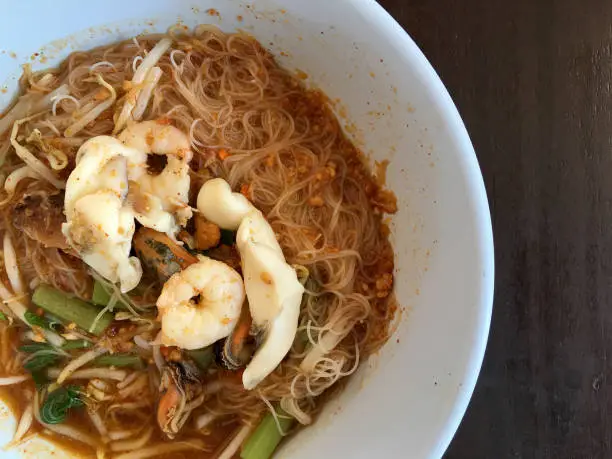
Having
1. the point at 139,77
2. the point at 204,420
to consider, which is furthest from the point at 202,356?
the point at 139,77

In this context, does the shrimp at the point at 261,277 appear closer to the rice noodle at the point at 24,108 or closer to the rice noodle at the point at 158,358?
the rice noodle at the point at 158,358

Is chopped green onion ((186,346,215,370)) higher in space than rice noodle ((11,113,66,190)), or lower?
lower

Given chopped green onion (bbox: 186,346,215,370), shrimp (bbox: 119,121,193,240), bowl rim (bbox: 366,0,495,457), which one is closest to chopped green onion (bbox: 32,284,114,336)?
chopped green onion (bbox: 186,346,215,370)

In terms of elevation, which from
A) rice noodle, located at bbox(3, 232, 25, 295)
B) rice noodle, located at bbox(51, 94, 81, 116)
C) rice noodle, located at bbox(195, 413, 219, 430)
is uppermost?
rice noodle, located at bbox(51, 94, 81, 116)

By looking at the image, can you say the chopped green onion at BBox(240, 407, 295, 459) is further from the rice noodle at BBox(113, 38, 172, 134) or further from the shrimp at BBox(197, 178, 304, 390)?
the rice noodle at BBox(113, 38, 172, 134)

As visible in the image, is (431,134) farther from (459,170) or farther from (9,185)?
(9,185)

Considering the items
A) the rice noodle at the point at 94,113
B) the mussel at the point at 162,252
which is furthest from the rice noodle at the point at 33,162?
the mussel at the point at 162,252
